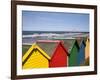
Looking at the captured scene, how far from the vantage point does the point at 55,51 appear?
1.74 meters

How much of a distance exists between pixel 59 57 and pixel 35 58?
20 cm

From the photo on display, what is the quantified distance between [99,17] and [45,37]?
1.70 feet

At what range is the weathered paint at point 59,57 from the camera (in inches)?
68.2

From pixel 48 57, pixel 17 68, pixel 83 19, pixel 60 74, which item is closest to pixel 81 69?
pixel 60 74

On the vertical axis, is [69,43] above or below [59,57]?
above

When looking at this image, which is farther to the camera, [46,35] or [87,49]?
[87,49]

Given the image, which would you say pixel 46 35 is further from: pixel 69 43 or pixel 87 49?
pixel 87 49

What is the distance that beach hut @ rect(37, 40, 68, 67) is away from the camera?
1.71m

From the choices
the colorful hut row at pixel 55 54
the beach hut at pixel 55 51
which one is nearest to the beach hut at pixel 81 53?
the colorful hut row at pixel 55 54

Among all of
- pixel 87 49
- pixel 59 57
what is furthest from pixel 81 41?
pixel 59 57

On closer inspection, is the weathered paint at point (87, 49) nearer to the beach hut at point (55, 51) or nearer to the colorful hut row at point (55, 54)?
the colorful hut row at point (55, 54)

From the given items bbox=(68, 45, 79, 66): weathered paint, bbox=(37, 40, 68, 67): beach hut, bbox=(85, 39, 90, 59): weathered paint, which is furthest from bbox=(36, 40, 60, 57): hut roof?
bbox=(85, 39, 90, 59): weathered paint

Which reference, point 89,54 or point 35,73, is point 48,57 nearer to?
point 35,73

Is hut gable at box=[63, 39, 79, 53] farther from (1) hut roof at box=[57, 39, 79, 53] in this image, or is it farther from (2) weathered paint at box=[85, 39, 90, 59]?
(2) weathered paint at box=[85, 39, 90, 59]
